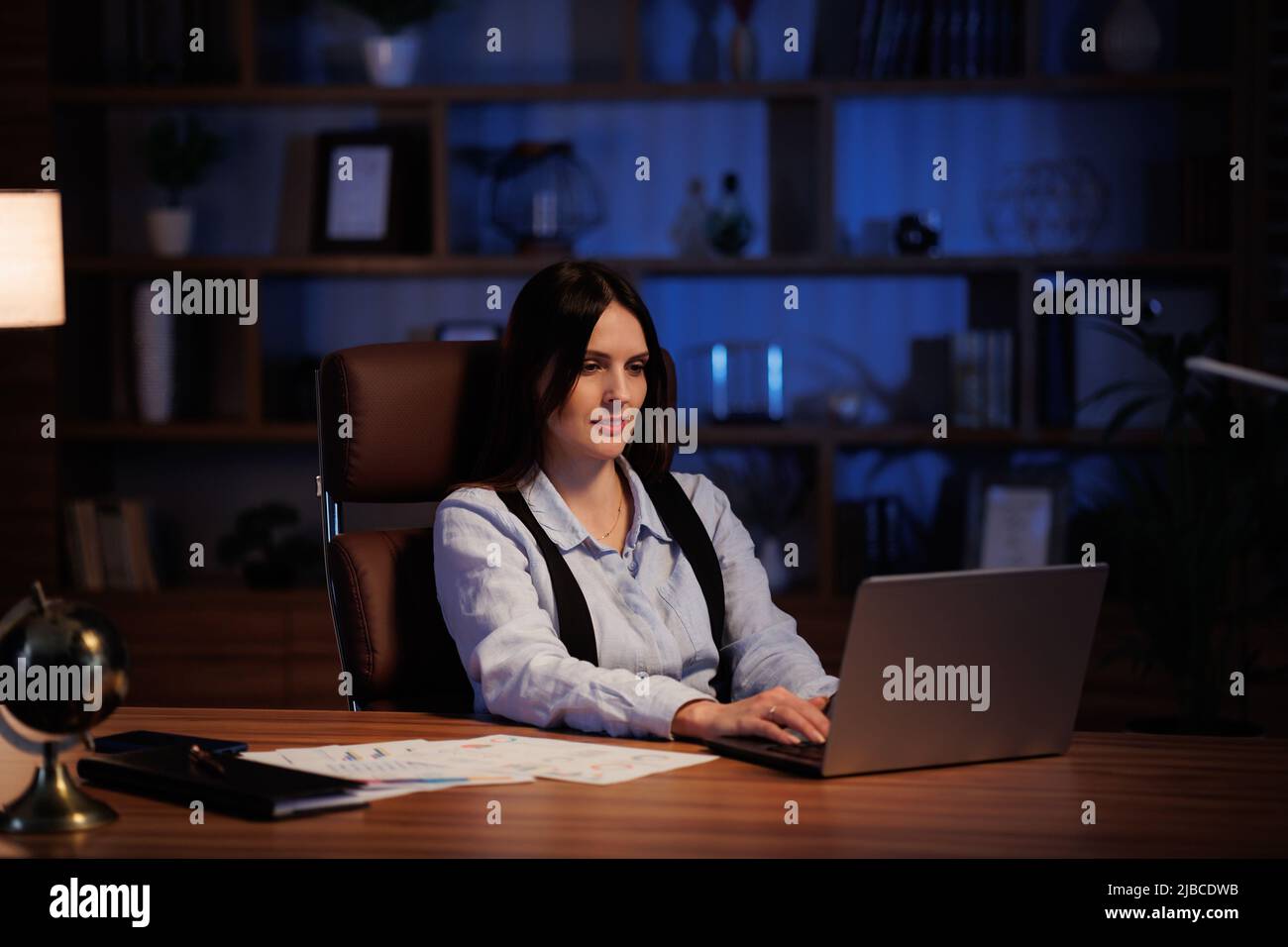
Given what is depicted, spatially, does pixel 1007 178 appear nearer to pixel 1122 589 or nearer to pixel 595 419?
pixel 1122 589

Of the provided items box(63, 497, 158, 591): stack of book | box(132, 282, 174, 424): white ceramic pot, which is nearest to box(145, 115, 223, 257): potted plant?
box(132, 282, 174, 424): white ceramic pot

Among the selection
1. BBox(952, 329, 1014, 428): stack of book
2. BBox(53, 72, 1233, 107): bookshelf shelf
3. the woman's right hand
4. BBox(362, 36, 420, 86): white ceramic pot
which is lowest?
the woman's right hand

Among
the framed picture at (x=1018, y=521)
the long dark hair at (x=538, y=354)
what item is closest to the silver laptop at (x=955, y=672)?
the long dark hair at (x=538, y=354)

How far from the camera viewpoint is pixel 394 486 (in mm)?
2037

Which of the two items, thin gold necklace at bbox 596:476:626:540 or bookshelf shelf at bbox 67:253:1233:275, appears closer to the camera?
thin gold necklace at bbox 596:476:626:540

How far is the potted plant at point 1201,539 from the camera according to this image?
3.10 meters

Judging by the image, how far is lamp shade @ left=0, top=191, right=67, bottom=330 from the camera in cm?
199

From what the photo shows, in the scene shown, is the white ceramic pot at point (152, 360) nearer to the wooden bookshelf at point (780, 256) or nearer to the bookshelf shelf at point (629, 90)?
the wooden bookshelf at point (780, 256)

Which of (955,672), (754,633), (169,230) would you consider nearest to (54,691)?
(955,672)

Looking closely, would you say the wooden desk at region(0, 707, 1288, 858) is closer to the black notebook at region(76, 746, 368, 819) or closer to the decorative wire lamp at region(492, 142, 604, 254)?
the black notebook at region(76, 746, 368, 819)

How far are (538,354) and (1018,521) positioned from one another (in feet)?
6.14

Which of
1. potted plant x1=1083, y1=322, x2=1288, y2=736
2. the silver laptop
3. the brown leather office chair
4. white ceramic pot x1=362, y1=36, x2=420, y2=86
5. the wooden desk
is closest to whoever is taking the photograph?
the wooden desk

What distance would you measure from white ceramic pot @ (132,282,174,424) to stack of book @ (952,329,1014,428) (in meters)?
1.89

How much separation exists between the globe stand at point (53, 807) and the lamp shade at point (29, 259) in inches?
36.4
